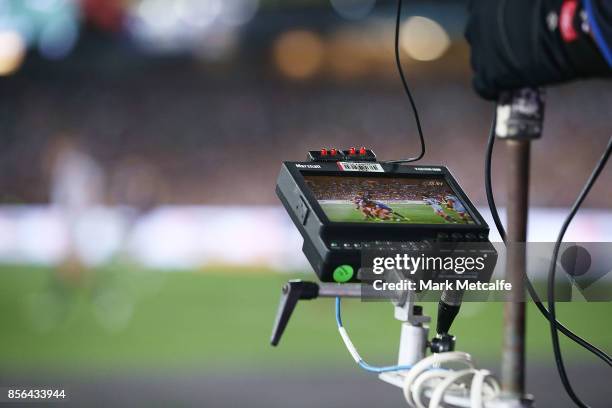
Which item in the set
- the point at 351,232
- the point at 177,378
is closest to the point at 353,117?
the point at 177,378

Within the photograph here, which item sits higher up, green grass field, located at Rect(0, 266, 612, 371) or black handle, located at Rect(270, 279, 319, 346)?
green grass field, located at Rect(0, 266, 612, 371)

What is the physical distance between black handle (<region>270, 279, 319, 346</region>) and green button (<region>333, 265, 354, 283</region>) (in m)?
0.06

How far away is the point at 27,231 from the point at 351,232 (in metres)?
11.2

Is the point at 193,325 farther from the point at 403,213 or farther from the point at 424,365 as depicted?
the point at 424,365

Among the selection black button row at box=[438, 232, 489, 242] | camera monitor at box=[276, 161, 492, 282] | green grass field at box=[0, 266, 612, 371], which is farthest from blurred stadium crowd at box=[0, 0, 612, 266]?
black button row at box=[438, 232, 489, 242]

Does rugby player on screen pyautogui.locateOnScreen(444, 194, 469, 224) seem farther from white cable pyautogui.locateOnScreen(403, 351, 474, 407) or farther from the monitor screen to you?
white cable pyautogui.locateOnScreen(403, 351, 474, 407)

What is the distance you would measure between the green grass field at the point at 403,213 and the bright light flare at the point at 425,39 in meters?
13.3

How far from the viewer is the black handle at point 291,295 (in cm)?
133

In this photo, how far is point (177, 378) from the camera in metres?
6.85

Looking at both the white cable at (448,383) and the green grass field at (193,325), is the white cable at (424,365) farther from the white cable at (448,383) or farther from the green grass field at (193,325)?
the green grass field at (193,325)

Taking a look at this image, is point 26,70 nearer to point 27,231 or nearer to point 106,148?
point 106,148

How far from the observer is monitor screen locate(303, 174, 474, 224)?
145 cm

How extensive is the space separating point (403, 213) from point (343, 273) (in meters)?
0.17

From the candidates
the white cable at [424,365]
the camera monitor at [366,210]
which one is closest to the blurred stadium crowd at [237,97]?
the camera monitor at [366,210]
